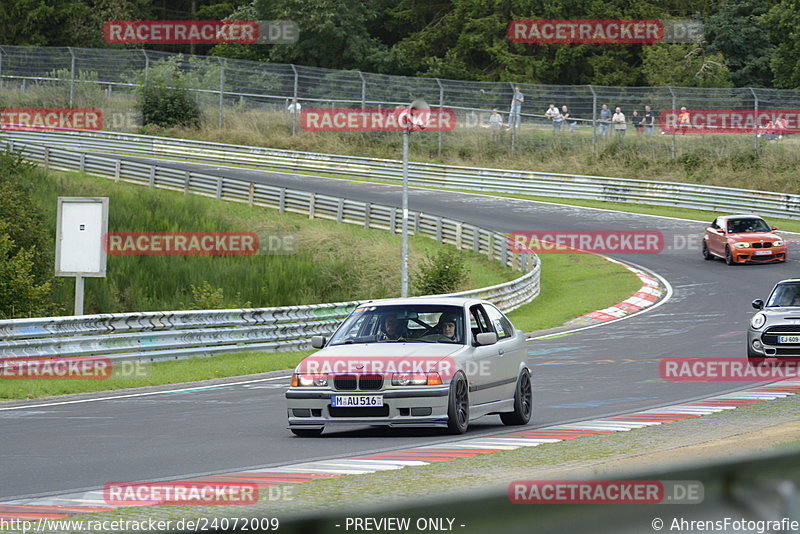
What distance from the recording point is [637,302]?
30547 millimetres

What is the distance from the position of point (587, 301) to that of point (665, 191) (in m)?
20.0

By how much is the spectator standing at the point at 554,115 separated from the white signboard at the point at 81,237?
35019 mm

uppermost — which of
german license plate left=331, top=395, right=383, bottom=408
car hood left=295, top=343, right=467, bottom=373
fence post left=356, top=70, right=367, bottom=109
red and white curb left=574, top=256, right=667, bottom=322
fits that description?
fence post left=356, top=70, right=367, bottom=109

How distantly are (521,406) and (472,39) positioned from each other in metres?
71.7

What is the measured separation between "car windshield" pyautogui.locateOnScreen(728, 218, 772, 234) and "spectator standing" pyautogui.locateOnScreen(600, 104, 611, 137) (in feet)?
56.2

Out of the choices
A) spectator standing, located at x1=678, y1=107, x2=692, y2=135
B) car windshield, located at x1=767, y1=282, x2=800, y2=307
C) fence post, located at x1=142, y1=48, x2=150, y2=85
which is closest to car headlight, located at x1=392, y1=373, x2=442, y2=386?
car windshield, located at x1=767, y1=282, x2=800, y2=307

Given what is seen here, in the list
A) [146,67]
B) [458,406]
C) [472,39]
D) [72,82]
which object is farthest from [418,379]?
[472,39]

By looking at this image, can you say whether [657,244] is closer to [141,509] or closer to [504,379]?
[504,379]

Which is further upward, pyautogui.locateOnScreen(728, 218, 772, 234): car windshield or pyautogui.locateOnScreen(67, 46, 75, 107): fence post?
pyautogui.locateOnScreen(67, 46, 75, 107): fence post

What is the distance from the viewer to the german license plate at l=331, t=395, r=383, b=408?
11664 mm

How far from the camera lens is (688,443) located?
34.0 ft

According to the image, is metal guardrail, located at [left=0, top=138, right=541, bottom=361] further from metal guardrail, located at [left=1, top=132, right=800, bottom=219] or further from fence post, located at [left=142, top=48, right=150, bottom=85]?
fence post, located at [left=142, top=48, right=150, bottom=85]

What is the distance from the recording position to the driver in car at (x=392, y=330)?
494 inches

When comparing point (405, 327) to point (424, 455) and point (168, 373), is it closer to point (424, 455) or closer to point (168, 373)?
point (424, 455)
